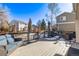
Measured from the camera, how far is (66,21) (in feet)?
6.47

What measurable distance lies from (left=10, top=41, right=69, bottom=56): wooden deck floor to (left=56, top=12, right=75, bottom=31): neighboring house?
0.23 m

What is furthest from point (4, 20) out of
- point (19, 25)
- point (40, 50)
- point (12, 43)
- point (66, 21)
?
point (66, 21)

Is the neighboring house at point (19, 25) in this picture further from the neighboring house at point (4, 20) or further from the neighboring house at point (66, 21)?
the neighboring house at point (66, 21)

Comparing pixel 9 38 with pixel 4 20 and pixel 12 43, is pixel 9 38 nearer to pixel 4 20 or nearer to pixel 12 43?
pixel 12 43

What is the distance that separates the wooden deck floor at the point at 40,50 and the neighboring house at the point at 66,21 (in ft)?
0.75

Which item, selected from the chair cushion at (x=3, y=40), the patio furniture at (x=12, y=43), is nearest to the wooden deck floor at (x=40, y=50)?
the patio furniture at (x=12, y=43)

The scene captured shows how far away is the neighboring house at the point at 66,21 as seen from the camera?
1.95 meters

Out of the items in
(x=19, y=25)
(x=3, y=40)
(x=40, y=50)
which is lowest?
(x=40, y=50)

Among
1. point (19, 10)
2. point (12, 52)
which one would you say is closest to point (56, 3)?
point (19, 10)

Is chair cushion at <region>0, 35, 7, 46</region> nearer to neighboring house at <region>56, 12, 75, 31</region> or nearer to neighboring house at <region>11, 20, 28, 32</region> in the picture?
neighboring house at <region>11, 20, 28, 32</region>

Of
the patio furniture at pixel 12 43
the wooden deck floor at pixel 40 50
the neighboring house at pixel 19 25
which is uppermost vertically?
the neighboring house at pixel 19 25

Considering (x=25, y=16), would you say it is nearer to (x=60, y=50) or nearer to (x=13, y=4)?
(x=13, y=4)

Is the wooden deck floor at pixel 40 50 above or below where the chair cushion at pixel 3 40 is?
below

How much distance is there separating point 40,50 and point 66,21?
51cm
